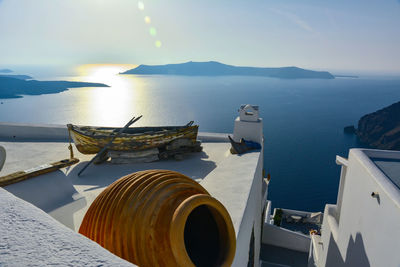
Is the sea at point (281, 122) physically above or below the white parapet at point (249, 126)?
below

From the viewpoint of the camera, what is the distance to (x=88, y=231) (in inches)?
105

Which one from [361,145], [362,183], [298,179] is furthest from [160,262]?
[361,145]

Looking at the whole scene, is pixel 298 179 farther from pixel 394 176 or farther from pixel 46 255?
pixel 46 255

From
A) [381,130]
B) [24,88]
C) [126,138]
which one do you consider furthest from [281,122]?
[24,88]

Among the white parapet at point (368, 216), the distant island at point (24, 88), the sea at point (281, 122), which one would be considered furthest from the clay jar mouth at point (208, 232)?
the distant island at point (24, 88)

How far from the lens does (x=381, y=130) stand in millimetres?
91688

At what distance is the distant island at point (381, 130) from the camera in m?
87.4

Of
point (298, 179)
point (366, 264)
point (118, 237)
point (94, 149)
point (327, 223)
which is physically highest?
point (118, 237)

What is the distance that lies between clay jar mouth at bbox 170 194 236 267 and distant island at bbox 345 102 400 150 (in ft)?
330

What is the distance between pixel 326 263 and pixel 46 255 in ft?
27.6

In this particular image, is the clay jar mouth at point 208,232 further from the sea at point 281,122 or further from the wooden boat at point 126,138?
the sea at point 281,122

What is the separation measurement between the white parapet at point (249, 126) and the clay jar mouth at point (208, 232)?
6.58 metres

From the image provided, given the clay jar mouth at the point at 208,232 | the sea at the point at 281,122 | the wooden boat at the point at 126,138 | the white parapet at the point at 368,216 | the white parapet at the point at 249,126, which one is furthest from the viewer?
the sea at the point at 281,122

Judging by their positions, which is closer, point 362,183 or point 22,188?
point 22,188
